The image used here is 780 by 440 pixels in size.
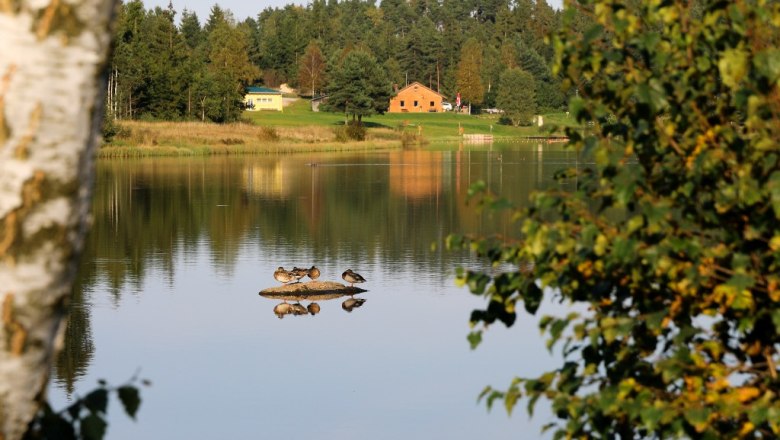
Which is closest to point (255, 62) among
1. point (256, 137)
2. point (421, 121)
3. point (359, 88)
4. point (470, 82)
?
point (470, 82)

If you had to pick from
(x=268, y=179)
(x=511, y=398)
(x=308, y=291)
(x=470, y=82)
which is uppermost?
(x=470, y=82)

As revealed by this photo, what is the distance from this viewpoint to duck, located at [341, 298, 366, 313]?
21692mm

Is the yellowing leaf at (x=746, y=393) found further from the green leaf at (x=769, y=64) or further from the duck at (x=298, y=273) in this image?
the duck at (x=298, y=273)

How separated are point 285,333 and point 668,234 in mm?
14027


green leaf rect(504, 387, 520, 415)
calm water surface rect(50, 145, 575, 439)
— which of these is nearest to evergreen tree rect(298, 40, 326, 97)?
calm water surface rect(50, 145, 575, 439)

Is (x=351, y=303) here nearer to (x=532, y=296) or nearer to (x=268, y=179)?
(x=532, y=296)

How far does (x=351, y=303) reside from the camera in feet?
72.3

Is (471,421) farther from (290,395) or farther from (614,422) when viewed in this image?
(614,422)

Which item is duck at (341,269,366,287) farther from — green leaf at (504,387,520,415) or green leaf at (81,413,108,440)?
green leaf at (81,413,108,440)

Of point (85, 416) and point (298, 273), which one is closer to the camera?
point (85, 416)

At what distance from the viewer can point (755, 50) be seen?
610 cm

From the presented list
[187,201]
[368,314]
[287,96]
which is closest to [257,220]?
[187,201]

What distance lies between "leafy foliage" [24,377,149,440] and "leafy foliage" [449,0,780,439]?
6.78ft

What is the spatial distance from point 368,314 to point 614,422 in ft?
47.4
